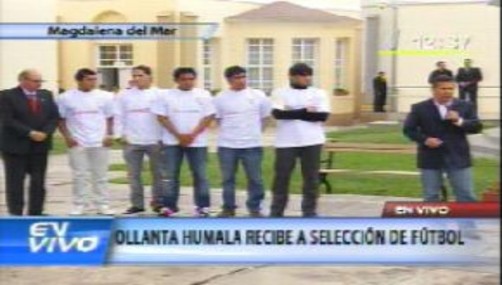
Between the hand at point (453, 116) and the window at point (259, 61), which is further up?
the window at point (259, 61)

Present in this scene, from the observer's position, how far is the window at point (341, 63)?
7.03m

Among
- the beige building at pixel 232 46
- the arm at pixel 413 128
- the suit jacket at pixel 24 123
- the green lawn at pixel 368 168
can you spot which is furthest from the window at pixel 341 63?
the suit jacket at pixel 24 123

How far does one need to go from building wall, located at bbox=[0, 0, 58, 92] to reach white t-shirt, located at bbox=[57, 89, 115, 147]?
173 cm

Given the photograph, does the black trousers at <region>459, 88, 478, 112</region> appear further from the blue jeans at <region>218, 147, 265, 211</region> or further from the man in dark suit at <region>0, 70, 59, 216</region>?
the man in dark suit at <region>0, 70, 59, 216</region>

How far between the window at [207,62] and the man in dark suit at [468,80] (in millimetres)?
1543

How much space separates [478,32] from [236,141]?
321 centimetres

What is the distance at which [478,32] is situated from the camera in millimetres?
5461

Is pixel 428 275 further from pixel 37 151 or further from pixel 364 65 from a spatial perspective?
pixel 37 151

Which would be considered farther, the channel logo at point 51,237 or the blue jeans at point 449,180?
the blue jeans at point 449,180

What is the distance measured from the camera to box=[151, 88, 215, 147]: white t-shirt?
810 centimetres

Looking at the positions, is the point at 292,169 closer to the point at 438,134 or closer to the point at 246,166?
the point at 246,166

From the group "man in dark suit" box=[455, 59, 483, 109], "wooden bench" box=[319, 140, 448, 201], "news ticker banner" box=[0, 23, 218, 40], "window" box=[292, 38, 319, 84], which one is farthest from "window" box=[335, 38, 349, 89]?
"news ticker banner" box=[0, 23, 218, 40]

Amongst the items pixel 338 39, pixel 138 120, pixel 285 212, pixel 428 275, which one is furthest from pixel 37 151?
pixel 428 275

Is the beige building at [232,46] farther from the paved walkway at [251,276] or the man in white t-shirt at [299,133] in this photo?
the paved walkway at [251,276]
